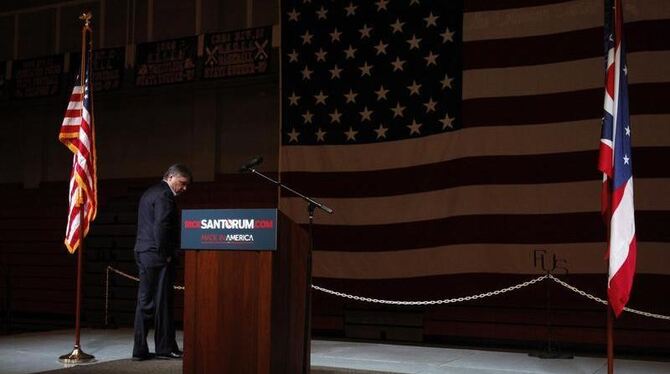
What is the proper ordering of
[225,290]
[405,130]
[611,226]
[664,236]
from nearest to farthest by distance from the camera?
[225,290], [611,226], [664,236], [405,130]

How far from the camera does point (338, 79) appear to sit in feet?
27.6

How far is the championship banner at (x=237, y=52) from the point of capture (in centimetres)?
999

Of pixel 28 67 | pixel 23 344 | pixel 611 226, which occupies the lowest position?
pixel 23 344

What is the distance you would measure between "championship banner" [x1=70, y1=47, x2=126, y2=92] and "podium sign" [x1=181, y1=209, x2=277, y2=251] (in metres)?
7.66

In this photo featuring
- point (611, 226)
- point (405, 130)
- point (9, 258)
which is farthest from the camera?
point (9, 258)

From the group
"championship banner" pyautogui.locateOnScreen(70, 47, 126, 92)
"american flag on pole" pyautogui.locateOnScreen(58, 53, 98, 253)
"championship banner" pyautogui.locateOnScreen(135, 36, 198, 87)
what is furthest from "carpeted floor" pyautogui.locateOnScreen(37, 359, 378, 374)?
"championship banner" pyautogui.locateOnScreen(70, 47, 126, 92)

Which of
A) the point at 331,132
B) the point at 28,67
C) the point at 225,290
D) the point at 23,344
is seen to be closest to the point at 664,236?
the point at 331,132

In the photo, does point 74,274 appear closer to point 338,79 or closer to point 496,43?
point 338,79

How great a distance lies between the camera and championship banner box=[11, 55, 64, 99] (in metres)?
11.7

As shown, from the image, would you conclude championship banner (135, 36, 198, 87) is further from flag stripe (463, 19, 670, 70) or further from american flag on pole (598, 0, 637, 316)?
american flag on pole (598, 0, 637, 316)

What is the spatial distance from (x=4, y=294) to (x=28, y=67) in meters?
3.78

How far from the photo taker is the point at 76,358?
612cm

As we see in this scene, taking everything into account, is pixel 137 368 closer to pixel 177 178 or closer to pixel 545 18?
pixel 177 178

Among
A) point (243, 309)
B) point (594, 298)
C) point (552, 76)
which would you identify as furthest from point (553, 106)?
point (243, 309)
